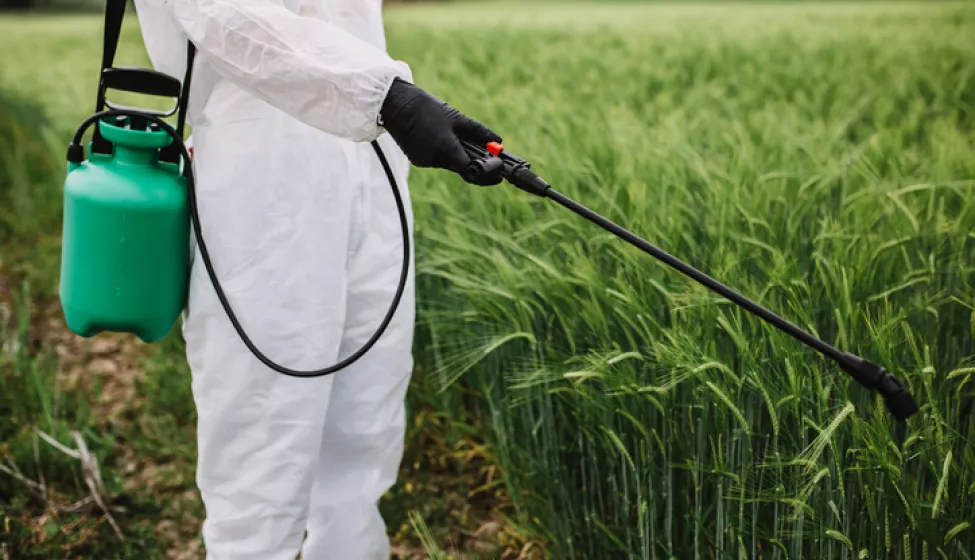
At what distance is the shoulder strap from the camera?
1171 millimetres

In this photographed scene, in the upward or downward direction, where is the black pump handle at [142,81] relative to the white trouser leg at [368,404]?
upward

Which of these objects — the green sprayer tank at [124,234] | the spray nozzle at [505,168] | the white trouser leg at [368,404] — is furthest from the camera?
the white trouser leg at [368,404]

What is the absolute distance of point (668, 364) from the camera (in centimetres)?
123

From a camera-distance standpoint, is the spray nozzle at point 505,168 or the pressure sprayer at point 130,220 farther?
the pressure sprayer at point 130,220

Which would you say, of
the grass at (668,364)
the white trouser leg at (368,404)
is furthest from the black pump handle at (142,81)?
the grass at (668,364)

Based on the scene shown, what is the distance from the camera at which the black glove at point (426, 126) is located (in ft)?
3.42

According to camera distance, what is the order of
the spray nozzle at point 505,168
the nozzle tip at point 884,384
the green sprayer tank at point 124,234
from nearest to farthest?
the nozzle tip at point 884,384 → the spray nozzle at point 505,168 → the green sprayer tank at point 124,234

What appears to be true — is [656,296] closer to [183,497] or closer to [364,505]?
[364,505]

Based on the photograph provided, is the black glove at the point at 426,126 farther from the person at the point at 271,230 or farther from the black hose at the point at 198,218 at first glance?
the black hose at the point at 198,218

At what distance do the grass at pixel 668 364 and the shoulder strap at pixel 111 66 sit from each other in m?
0.56

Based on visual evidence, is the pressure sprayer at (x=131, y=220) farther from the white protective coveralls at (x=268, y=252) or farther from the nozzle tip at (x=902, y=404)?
the nozzle tip at (x=902, y=404)

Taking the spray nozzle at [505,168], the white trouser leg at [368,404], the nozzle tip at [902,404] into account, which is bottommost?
the white trouser leg at [368,404]

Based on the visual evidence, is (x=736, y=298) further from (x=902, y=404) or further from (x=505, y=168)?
(x=505, y=168)

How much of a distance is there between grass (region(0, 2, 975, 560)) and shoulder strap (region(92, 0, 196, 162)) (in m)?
0.56
